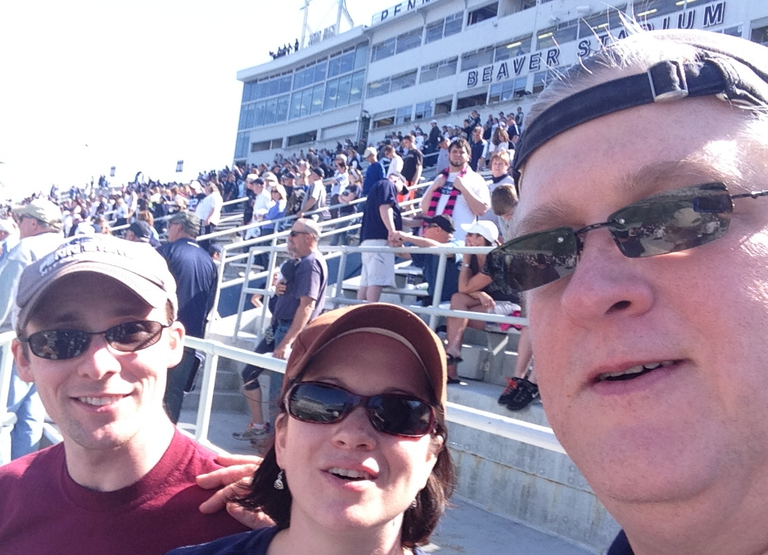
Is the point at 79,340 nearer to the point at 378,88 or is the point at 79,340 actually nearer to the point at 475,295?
the point at 475,295

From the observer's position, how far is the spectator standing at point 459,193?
6.59 meters

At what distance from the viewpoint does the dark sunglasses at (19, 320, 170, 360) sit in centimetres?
A: 199

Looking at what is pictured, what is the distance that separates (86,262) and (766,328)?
1.88 metres

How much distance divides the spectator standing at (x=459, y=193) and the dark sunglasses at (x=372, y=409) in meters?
5.09

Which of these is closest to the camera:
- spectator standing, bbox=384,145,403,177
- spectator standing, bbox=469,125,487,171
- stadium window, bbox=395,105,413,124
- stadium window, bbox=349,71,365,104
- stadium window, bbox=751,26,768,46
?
spectator standing, bbox=384,145,403,177

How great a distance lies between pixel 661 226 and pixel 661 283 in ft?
0.29

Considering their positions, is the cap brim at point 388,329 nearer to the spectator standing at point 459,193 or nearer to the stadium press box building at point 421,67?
the spectator standing at point 459,193

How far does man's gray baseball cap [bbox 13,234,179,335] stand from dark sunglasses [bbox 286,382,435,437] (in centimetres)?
79

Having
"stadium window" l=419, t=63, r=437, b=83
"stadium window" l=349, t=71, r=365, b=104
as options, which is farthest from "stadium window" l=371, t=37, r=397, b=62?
"stadium window" l=419, t=63, r=437, b=83

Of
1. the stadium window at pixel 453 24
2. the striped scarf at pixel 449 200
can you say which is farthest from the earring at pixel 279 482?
the stadium window at pixel 453 24

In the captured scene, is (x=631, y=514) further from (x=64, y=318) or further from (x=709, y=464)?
(x=64, y=318)

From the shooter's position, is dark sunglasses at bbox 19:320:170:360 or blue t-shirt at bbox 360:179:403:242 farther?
blue t-shirt at bbox 360:179:403:242

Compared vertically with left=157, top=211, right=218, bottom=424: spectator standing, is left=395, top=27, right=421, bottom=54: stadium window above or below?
above

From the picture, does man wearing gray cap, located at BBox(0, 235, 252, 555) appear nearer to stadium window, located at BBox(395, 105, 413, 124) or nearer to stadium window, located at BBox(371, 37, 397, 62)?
stadium window, located at BBox(395, 105, 413, 124)
